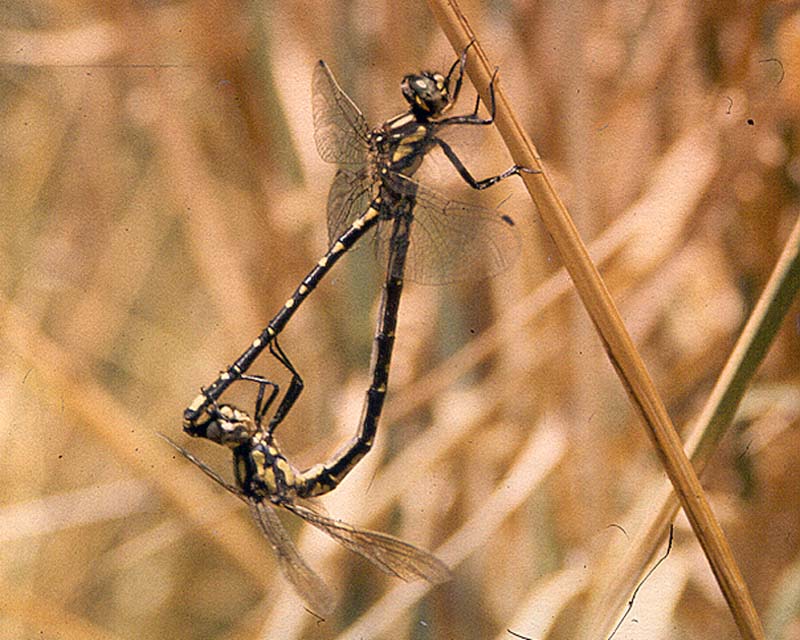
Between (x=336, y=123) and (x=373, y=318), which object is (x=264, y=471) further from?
(x=336, y=123)

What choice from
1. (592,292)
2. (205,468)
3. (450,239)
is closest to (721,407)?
(592,292)

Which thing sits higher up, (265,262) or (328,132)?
(328,132)

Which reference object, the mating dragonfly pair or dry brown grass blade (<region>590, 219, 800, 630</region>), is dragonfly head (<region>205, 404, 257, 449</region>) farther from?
dry brown grass blade (<region>590, 219, 800, 630</region>)

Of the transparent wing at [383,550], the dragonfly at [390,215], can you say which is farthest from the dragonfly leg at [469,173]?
the transparent wing at [383,550]

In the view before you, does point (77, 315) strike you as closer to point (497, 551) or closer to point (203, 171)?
point (203, 171)

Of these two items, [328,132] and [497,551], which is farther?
[497,551]

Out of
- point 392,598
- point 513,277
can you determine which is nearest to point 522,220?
point 513,277
